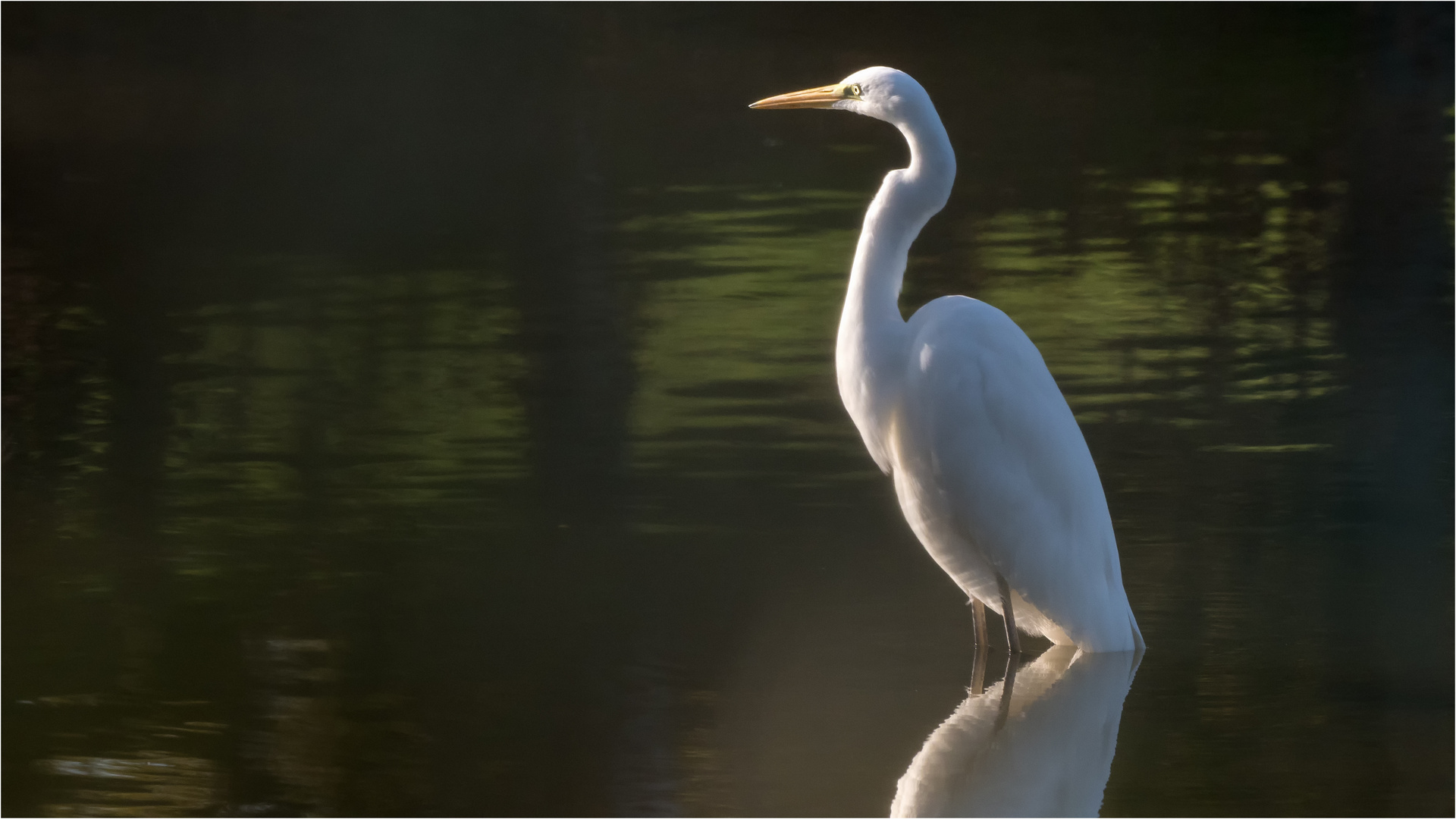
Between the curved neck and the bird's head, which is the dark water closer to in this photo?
the curved neck

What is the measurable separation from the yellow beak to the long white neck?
0.21 m

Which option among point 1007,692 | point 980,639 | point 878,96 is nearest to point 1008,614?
point 980,639

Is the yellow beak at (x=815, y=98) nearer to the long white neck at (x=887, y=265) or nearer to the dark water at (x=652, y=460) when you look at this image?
the long white neck at (x=887, y=265)

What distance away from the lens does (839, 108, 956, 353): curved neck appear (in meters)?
3.91

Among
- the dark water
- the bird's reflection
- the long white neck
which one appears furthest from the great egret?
the dark water

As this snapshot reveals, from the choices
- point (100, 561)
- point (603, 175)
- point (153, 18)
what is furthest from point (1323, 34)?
point (100, 561)

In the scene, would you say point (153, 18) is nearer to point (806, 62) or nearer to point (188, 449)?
point (806, 62)

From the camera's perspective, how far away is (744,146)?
1274 cm

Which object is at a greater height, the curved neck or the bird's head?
the bird's head

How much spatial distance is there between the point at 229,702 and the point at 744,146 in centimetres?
941

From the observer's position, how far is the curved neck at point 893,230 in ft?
12.8

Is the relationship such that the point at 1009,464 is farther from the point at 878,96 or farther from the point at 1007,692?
the point at 878,96

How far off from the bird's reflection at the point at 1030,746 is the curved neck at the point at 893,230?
817mm

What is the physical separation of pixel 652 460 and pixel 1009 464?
184cm
